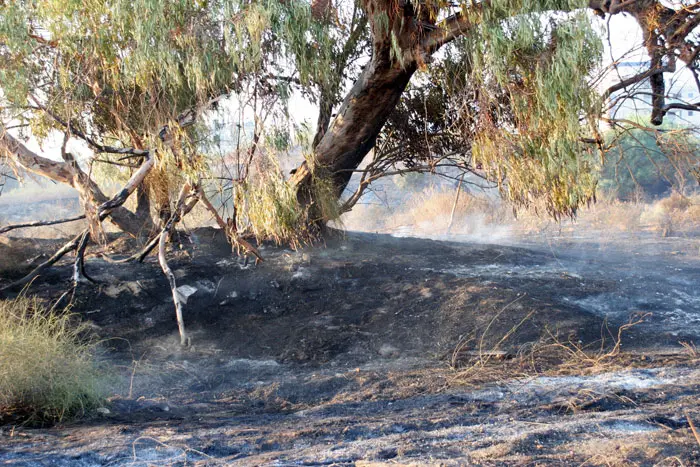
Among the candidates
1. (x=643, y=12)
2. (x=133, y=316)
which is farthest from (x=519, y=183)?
(x=133, y=316)

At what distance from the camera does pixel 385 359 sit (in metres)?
6.49

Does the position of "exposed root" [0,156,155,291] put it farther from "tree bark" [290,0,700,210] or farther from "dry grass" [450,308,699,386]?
"dry grass" [450,308,699,386]

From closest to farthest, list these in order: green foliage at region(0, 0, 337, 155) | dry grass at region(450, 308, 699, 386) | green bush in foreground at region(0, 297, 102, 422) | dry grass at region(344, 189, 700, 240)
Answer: green bush in foreground at region(0, 297, 102, 422) → dry grass at region(450, 308, 699, 386) → green foliage at region(0, 0, 337, 155) → dry grass at region(344, 189, 700, 240)

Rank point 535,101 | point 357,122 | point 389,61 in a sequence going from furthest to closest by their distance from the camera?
point 357,122 → point 389,61 → point 535,101

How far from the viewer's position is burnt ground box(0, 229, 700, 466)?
366cm

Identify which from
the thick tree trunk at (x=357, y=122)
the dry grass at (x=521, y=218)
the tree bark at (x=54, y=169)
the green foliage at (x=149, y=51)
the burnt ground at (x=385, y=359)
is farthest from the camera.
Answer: the dry grass at (x=521, y=218)

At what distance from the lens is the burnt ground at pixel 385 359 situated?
3664mm

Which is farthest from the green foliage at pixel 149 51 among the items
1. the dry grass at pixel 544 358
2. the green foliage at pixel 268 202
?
the dry grass at pixel 544 358

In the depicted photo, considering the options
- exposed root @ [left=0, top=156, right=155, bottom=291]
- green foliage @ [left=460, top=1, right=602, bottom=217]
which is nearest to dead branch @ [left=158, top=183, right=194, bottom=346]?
exposed root @ [left=0, top=156, right=155, bottom=291]

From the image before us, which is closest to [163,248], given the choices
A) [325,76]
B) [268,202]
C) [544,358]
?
[268,202]

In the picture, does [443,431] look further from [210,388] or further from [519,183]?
[519,183]

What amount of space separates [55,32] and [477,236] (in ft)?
34.4

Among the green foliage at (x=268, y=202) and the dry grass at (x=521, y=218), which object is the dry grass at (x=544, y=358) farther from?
the dry grass at (x=521, y=218)

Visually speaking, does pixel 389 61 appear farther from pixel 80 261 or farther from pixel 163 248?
pixel 80 261
